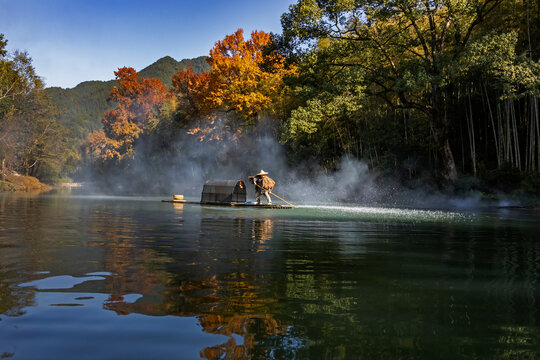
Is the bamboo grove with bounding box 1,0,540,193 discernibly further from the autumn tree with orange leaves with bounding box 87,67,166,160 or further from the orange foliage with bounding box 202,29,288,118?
the autumn tree with orange leaves with bounding box 87,67,166,160

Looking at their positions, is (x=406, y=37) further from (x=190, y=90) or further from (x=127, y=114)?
(x=127, y=114)

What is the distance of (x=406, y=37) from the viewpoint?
2420 centimetres

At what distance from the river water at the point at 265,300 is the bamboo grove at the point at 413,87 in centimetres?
1543

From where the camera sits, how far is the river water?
9.12 ft

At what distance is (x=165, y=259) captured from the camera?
6.16 m

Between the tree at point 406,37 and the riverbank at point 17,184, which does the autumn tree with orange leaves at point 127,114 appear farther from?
the tree at point 406,37

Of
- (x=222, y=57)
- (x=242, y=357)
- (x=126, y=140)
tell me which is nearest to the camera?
(x=242, y=357)

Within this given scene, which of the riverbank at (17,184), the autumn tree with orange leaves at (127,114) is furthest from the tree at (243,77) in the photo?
the riverbank at (17,184)


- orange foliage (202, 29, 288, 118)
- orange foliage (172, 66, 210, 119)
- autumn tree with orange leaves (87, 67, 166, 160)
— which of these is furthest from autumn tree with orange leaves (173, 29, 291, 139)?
autumn tree with orange leaves (87, 67, 166, 160)

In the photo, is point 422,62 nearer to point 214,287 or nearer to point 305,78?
point 305,78

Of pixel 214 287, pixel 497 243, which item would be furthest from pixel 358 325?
pixel 497 243

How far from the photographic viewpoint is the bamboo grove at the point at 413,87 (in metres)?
21.3

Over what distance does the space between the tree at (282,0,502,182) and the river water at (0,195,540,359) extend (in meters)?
16.4

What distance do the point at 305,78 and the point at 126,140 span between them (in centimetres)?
3633
